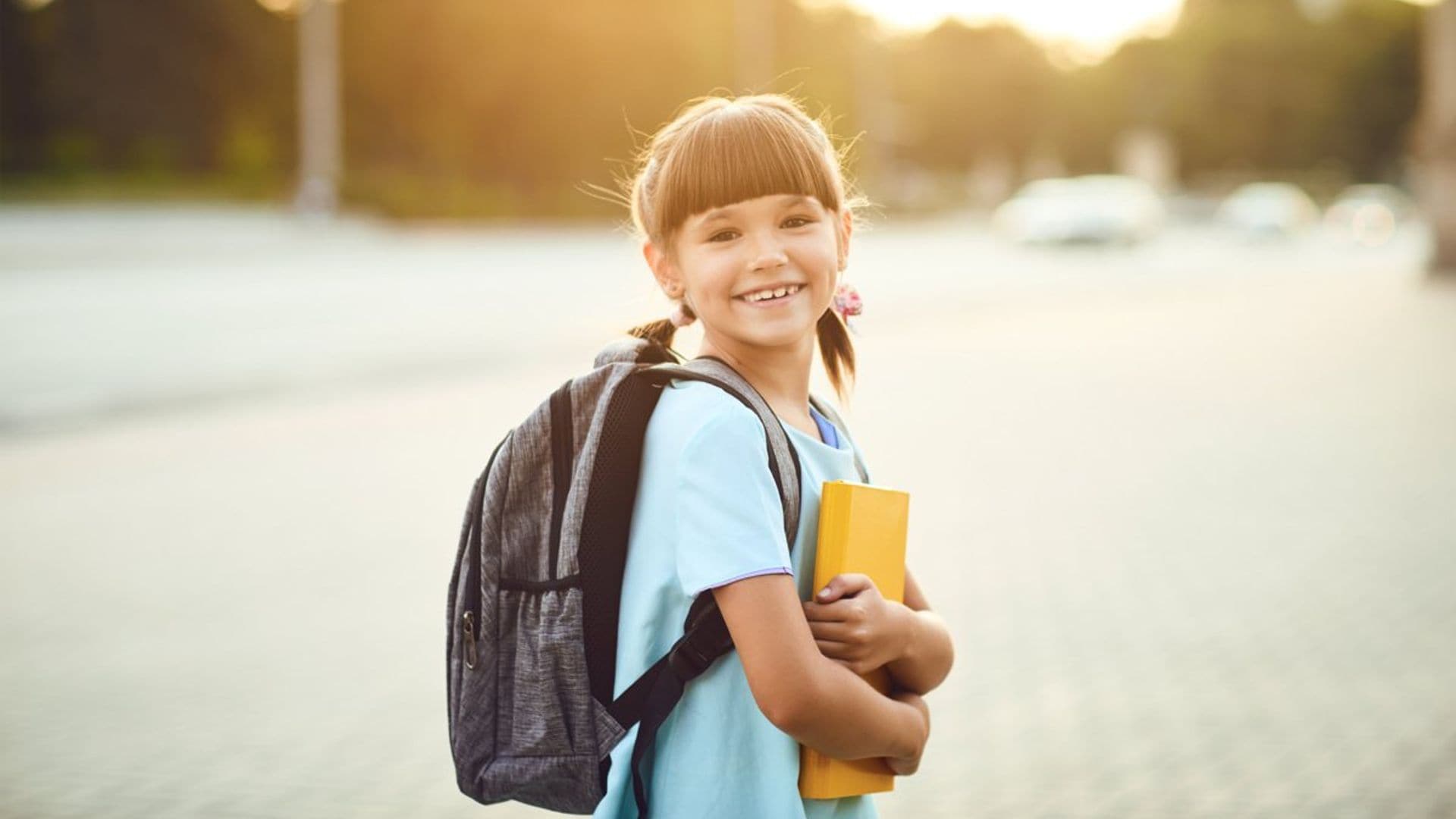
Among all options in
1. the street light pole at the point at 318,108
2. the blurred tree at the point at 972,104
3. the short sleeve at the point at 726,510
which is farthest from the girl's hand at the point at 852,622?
the blurred tree at the point at 972,104

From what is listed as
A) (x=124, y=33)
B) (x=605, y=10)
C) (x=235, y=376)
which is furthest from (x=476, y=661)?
(x=605, y=10)

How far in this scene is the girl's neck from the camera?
6.56ft

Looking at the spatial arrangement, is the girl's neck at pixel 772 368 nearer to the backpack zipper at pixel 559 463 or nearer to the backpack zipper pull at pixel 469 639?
the backpack zipper at pixel 559 463

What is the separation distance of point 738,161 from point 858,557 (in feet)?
1.54

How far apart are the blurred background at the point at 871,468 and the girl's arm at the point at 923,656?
584mm

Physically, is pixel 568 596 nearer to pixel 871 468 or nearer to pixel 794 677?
pixel 794 677

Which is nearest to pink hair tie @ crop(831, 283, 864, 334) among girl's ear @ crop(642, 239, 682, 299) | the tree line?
girl's ear @ crop(642, 239, 682, 299)

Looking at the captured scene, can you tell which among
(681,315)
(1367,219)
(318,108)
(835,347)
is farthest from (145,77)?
(681,315)

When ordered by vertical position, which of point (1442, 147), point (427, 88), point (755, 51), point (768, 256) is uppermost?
point (755, 51)

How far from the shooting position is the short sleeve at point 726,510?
69.2 inches

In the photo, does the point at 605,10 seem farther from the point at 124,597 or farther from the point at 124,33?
the point at 124,597

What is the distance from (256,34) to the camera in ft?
167

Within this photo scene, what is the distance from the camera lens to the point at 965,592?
643cm

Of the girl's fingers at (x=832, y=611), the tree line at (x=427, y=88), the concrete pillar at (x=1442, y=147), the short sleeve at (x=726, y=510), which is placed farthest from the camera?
the tree line at (x=427, y=88)
